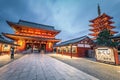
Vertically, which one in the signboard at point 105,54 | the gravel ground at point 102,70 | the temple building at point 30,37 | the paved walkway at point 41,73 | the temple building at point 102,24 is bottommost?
Answer: the gravel ground at point 102,70

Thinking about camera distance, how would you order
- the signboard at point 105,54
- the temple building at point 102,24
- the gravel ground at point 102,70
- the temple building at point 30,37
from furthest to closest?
the temple building at point 102,24
the temple building at point 30,37
the signboard at point 105,54
the gravel ground at point 102,70

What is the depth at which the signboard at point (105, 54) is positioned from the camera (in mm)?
8061

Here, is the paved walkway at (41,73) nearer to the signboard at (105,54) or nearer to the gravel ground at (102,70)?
the gravel ground at (102,70)

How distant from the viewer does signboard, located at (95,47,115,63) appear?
806 cm

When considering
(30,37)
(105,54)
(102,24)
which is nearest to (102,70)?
(105,54)

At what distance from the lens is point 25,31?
2477 cm

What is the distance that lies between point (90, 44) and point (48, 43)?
13794 millimetres

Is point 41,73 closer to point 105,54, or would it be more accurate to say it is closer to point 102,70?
point 102,70

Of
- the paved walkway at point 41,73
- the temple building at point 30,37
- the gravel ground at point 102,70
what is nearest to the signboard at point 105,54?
the gravel ground at point 102,70

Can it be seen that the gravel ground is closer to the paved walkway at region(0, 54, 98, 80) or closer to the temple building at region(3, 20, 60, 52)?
the paved walkway at region(0, 54, 98, 80)

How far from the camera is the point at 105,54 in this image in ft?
28.8

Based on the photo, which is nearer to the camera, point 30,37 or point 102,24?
point 30,37

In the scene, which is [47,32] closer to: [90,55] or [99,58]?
[90,55]

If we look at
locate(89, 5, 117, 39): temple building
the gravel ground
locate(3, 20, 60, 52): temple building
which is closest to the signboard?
the gravel ground
